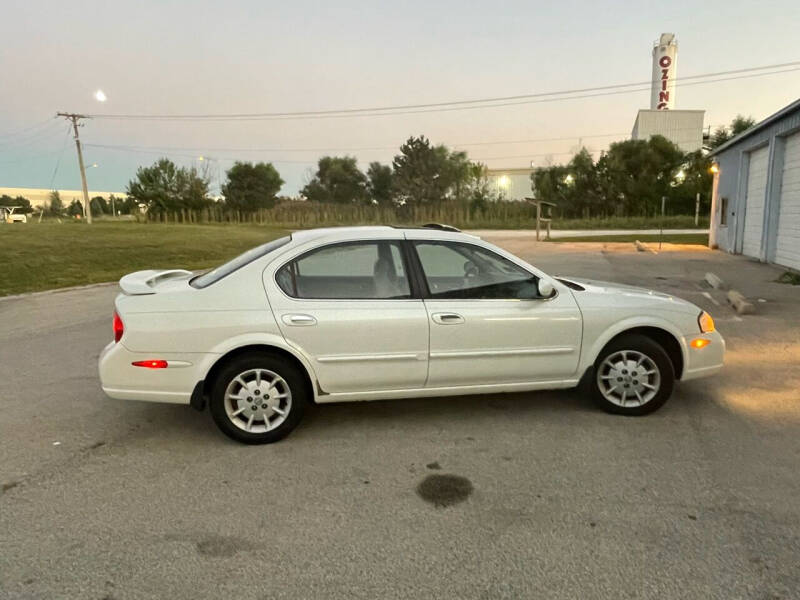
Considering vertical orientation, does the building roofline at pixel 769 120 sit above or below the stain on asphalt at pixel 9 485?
above

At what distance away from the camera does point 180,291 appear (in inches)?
155

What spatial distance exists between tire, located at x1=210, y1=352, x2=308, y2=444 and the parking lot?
0.14 m

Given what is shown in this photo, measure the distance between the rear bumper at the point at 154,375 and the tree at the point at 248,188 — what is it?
60756mm

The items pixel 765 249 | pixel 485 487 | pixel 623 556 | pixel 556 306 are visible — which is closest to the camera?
pixel 623 556

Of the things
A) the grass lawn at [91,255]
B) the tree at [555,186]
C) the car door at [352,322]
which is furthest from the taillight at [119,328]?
the tree at [555,186]

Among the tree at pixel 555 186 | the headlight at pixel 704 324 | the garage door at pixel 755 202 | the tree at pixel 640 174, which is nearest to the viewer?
the headlight at pixel 704 324

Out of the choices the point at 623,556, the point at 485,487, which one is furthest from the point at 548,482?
the point at 623,556

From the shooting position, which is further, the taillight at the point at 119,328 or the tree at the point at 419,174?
the tree at the point at 419,174

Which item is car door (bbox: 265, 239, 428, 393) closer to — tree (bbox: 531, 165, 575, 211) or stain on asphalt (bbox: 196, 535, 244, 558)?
stain on asphalt (bbox: 196, 535, 244, 558)

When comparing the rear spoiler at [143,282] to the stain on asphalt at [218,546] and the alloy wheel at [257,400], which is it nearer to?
the alloy wheel at [257,400]

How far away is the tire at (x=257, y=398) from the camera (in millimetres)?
3854

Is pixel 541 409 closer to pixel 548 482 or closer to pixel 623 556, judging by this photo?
pixel 548 482

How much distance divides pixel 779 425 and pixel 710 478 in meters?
1.29

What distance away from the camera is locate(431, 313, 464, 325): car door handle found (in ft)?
13.1
